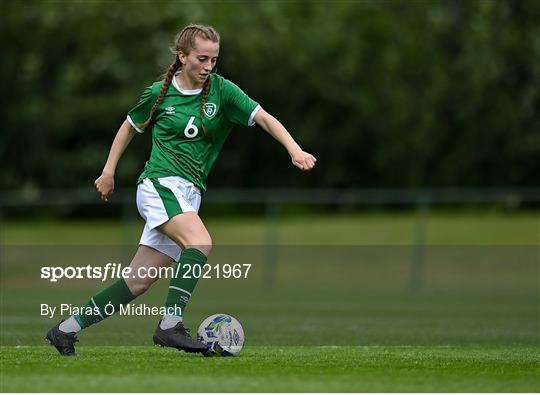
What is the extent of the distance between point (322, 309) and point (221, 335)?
30.9 feet

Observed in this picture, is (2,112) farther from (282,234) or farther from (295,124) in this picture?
(282,234)

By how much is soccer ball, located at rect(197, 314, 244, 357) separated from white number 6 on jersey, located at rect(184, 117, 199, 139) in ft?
4.25

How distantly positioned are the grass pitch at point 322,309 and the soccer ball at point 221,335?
161 mm

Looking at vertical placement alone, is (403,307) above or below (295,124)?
below

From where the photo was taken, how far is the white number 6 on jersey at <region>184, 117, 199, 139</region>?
27.2 feet

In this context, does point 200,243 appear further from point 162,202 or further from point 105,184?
point 105,184

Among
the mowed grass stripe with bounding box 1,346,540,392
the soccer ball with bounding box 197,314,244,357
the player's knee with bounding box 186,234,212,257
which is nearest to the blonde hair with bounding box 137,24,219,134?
the player's knee with bounding box 186,234,212,257

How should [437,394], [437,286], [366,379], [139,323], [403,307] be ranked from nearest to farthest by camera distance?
[437,394]
[366,379]
[139,323]
[403,307]
[437,286]

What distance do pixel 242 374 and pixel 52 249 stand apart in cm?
2062

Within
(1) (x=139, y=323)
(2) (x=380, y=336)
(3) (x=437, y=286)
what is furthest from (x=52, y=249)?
(2) (x=380, y=336)

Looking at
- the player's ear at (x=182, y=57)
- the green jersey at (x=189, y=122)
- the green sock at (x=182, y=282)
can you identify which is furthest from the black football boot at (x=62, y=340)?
the player's ear at (x=182, y=57)

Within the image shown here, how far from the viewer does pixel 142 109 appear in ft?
27.7

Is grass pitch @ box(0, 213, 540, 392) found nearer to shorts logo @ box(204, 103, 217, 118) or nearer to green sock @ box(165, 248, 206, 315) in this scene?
green sock @ box(165, 248, 206, 315)

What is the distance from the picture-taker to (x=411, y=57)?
3488 centimetres
